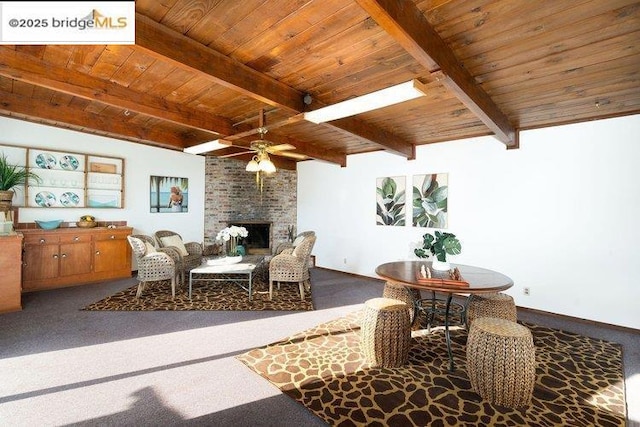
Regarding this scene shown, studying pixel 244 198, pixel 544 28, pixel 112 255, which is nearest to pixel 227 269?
pixel 112 255

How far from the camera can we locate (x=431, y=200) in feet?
17.2

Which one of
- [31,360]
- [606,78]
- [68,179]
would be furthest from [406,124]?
[68,179]

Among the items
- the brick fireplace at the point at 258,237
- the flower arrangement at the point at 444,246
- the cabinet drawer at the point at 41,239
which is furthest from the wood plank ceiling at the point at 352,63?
the brick fireplace at the point at 258,237

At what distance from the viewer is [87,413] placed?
199cm

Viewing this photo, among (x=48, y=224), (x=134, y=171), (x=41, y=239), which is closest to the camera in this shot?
(x=41, y=239)

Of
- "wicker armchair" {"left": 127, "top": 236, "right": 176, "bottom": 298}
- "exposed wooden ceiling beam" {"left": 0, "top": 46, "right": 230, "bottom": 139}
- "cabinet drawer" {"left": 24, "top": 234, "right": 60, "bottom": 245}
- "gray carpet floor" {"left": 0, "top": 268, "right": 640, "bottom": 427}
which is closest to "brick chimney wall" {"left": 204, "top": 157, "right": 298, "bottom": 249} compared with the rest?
"wicker armchair" {"left": 127, "top": 236, "right": 176, "bottom": 298}

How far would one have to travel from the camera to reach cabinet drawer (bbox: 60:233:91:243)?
4789 mm

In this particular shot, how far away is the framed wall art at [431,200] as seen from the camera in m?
5.08

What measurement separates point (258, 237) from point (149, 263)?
128 inches

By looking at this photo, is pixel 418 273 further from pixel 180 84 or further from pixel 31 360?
pixel 31 360

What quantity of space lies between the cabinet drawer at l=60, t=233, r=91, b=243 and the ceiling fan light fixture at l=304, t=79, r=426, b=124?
449 cm

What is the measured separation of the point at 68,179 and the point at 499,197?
7.18m

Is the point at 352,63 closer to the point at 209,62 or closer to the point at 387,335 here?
the point at 209,62

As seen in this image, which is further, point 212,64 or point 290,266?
point 290,266
